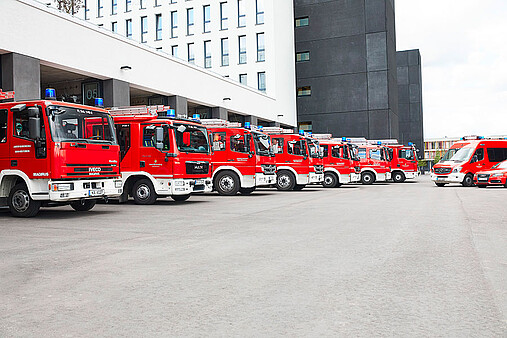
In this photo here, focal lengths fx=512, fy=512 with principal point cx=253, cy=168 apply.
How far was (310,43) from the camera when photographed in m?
48.9

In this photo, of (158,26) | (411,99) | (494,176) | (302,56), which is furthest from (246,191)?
(411,99)

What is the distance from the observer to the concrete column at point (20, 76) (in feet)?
A: 59.2

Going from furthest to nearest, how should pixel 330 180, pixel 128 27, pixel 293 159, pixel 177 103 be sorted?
pixel 128 27, pixel 177 103, pixel 330 180, pixel 293 159

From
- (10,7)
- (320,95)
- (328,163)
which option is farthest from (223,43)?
(10,7)

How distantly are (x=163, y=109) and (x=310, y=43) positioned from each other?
116ft

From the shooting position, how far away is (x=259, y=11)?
4244cm

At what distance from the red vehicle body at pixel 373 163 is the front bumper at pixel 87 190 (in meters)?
20.2

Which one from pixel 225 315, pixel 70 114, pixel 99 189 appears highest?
pixel 70 114

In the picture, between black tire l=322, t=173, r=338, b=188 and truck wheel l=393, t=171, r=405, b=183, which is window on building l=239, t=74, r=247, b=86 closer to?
truck wheel l=393, t=171, r=405, b=183

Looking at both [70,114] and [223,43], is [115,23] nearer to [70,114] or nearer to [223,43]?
[223,43]

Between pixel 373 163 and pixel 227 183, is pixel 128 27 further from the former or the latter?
pixel 227 183

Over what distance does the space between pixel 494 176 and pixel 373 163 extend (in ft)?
25.1

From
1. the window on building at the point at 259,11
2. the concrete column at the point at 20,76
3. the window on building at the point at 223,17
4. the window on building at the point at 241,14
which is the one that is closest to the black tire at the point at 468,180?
the concrete column at the point at 20,76

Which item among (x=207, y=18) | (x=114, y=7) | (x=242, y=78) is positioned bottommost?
(x=242, y=78)
